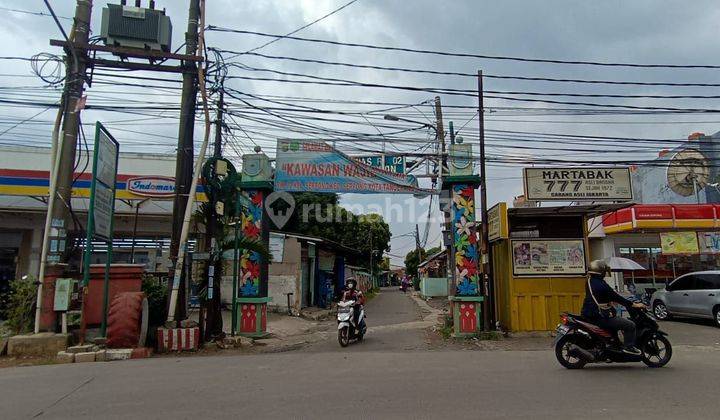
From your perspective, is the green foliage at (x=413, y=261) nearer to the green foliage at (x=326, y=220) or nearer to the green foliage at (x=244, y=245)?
the green foliage at (x=326, y=220)

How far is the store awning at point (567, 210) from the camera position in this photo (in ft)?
42.1

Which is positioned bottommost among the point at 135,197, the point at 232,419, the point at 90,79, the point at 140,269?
the point at 232,419

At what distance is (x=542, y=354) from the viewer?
9.77 m

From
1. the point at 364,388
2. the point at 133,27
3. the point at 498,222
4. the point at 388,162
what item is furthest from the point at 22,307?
the point at 498,222

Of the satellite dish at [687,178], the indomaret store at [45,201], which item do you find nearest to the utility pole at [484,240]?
the indomaret store at [45,201]

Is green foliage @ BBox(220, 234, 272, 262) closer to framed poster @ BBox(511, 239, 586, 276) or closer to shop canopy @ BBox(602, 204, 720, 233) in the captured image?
framed poster @ BBox(511, 239, 586, 276)

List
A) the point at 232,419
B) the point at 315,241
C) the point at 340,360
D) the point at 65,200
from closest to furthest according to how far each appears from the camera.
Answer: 1. the point at 232,419
2. the point at 340,360
3. the point at 65,200
4. the point at 315,241

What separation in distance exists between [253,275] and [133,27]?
6.54 metres

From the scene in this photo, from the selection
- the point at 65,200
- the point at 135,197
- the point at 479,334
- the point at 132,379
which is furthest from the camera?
the point at 135,197

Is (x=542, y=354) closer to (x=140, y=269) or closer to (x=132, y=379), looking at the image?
(x=132, y=379)

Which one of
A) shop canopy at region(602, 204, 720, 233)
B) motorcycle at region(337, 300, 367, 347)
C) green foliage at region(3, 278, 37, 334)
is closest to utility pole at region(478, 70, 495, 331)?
motorcycle at region(337, 300, 367, 347)

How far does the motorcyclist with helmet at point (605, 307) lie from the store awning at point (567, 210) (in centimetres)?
484

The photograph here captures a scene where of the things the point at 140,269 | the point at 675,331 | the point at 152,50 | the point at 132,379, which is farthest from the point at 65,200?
the point at 675,331

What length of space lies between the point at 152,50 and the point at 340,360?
8.05 m
